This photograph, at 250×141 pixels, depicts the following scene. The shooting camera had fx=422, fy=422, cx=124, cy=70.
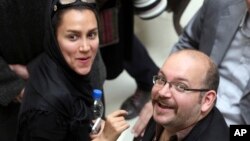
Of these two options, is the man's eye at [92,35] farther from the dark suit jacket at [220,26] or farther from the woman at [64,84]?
the dark suit jacket at [220,26]

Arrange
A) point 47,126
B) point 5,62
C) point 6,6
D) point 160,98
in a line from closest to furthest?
point 160,98 → point 47,126 → point 6,6 → point 5,62

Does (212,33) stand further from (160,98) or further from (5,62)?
(5,62)

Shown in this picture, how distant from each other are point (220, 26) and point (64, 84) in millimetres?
758

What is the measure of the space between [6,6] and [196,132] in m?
1.00

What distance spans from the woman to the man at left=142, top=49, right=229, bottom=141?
236 mm

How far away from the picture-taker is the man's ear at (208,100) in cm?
147

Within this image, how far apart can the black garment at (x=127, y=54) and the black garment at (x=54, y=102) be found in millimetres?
776

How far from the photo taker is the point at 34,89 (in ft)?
5.53

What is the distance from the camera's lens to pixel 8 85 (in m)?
2.03

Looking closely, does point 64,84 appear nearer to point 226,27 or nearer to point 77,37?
point 77,37

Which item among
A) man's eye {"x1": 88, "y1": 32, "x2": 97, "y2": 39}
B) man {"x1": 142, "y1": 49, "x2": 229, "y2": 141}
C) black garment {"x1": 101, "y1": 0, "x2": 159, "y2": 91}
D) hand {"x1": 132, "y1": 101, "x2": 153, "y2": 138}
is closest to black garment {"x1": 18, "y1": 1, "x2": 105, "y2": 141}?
man's eye {"x1": 88, "y1": 32, "x2": 97, "y2": 39}

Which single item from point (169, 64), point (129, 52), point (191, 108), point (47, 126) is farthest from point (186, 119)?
point (129, 52)

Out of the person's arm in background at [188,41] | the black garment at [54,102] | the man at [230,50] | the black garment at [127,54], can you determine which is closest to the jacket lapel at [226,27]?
the man at [230,50]

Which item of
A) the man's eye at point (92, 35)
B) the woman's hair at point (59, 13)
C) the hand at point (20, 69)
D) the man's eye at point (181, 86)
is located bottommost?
the hand at point (20, 69)
